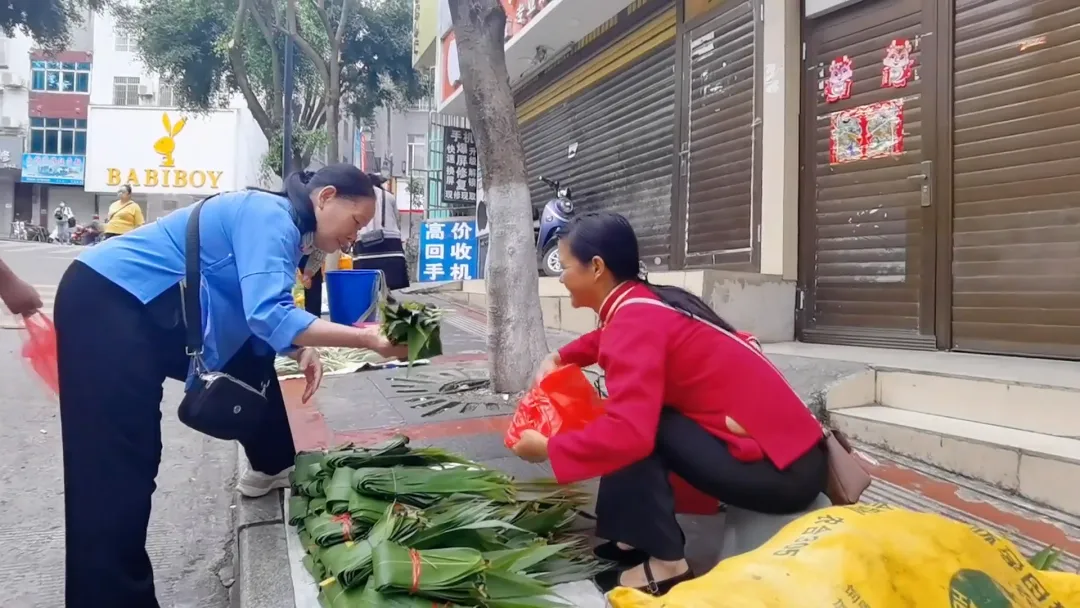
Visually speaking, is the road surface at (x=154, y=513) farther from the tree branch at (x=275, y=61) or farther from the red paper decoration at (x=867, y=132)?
the tree branch at (x=275, y=61)

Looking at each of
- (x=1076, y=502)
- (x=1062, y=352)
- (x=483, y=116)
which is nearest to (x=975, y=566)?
(x=1076, y=502)

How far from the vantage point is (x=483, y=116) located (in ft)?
15.5

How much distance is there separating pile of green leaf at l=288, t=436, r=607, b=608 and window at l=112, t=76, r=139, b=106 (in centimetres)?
3953

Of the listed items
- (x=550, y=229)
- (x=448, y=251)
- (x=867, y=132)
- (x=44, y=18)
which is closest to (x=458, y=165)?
(x=448, y=251)

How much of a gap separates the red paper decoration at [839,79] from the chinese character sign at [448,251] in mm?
10675

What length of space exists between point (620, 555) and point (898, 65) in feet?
14.1

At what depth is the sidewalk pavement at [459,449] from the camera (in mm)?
2480

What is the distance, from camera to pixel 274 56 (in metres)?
15.7

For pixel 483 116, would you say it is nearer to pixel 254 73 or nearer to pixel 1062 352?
pixel 1062 352

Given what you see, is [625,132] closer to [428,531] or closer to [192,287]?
[192,287]

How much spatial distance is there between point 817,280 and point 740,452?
409 cm

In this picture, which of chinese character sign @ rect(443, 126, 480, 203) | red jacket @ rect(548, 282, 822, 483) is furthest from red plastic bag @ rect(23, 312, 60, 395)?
chinese character sign @ rect(443, 126, 480, 203)

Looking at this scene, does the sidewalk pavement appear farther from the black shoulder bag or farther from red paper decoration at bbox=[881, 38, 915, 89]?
red paper decoration at bbox=[881, 38, 915, 89]

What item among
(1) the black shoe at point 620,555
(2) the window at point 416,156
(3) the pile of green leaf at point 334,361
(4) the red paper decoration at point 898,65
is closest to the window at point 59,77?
(2) the window at point 416,156
